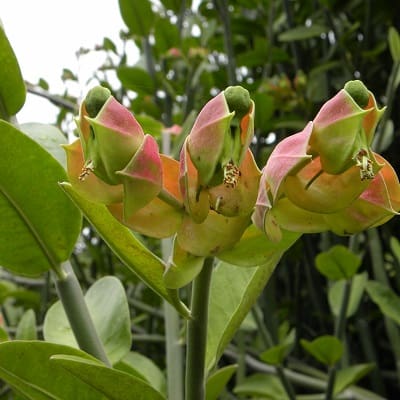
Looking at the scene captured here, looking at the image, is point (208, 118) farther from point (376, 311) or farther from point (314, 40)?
point (314, 40)

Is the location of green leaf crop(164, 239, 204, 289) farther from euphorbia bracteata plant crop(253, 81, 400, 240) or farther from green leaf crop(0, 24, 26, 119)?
green leaf crop(0, 24, 26, 119)

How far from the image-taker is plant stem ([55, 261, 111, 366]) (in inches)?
16.8

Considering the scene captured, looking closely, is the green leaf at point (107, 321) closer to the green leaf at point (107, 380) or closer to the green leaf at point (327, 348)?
the green leaf at point (107, 380)

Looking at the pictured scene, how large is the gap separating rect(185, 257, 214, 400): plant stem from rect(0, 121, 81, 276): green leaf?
4.9 inches

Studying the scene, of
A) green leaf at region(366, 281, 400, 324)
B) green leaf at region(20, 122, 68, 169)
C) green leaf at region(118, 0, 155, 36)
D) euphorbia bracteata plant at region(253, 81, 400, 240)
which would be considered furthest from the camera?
green leaf at region(118, 0, 155, 36)

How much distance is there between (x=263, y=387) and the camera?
93cm

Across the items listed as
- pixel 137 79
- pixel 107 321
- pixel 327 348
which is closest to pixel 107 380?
pixel 107 321

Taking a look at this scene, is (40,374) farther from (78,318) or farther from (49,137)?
(49,137)

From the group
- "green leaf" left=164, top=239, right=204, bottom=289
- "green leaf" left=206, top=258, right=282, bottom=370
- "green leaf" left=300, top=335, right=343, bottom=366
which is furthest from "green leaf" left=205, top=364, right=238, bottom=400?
"green leaf" left=300, top=335, right=343, bottom=366

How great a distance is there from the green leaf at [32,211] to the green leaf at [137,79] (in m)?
0.72

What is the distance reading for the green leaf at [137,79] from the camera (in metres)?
1.15

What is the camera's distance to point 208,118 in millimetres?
312

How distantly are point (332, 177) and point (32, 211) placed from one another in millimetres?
209

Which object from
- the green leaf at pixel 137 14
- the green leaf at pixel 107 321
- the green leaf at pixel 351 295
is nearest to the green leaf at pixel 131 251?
the green leaf at pixel 107 321
